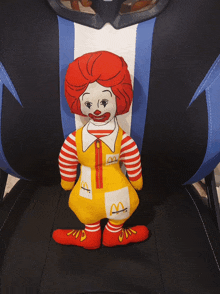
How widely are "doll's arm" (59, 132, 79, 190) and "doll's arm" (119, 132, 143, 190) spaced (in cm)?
13

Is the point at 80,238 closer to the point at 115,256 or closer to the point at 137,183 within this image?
the point at 115,256

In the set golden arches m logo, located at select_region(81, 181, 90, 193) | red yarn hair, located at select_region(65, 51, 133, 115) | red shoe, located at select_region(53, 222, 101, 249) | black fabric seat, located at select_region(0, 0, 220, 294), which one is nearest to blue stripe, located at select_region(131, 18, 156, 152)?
black fabric seat, located at select_region(0, 0, 220, 294)

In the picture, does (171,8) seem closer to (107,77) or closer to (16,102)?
(107,77)

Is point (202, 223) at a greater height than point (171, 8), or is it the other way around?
point (171, 8)

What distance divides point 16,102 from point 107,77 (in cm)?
31

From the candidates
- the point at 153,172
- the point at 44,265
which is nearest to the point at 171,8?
the point at 153,172

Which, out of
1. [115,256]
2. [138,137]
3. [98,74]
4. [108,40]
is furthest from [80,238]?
[108,40]

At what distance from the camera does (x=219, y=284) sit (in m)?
0.66

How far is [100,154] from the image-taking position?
0.69m

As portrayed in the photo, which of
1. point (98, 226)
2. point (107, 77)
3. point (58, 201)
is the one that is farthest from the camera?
point (58, 201)

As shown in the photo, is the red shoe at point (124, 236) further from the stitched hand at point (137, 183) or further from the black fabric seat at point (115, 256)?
the stitched hand at point (137, 183)

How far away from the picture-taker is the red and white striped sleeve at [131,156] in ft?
2.32

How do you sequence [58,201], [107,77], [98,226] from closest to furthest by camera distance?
1. [107,77]
2. [98,226]
3. [58,201]

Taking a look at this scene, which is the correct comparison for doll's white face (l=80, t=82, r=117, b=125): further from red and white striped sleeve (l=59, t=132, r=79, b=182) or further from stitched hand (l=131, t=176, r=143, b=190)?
stitched hand (l=131, t=176, r=143, b=190)
